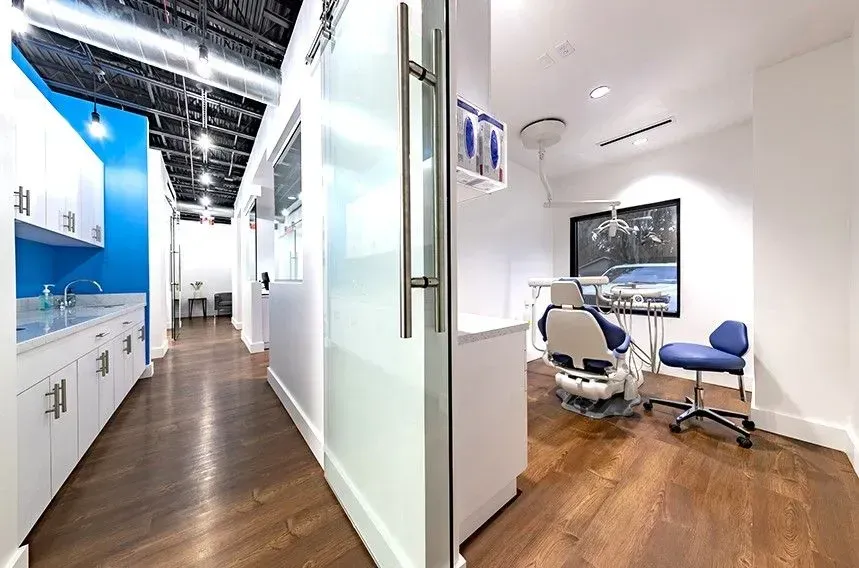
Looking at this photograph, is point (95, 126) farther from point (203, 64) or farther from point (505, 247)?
point (505, 247)

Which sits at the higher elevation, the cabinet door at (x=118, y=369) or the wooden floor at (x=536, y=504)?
the cabinet door at (x=118, y=369)

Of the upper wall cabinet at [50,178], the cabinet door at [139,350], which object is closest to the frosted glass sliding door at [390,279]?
Answer: the upper wall cabinet at [50,178]

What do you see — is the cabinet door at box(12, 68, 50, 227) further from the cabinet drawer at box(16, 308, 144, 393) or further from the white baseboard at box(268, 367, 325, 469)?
the white baseboard at box(268, 367, 325, 469)

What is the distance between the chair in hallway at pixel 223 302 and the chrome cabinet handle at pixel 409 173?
1056 centimetres

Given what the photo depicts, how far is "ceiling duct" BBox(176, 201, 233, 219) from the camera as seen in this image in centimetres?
860

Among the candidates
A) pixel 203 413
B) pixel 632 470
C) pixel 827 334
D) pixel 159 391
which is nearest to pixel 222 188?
pixel 159 391

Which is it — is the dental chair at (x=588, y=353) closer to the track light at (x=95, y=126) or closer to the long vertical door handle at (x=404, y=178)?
the long vertical door handle at (x=404, y=178)

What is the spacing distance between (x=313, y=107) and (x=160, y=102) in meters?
3.45

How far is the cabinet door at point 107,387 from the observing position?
7.28 feet

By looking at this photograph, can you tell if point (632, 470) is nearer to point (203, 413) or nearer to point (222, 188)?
point (203, 413)

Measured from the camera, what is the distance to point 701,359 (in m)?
2.26

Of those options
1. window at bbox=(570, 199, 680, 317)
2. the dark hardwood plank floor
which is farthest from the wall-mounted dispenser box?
window at bbox=(570, 199, 680, 317)

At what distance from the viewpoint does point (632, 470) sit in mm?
1822

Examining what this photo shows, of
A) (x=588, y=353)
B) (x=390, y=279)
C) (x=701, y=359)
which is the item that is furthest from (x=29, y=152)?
(x=701, y=359)
